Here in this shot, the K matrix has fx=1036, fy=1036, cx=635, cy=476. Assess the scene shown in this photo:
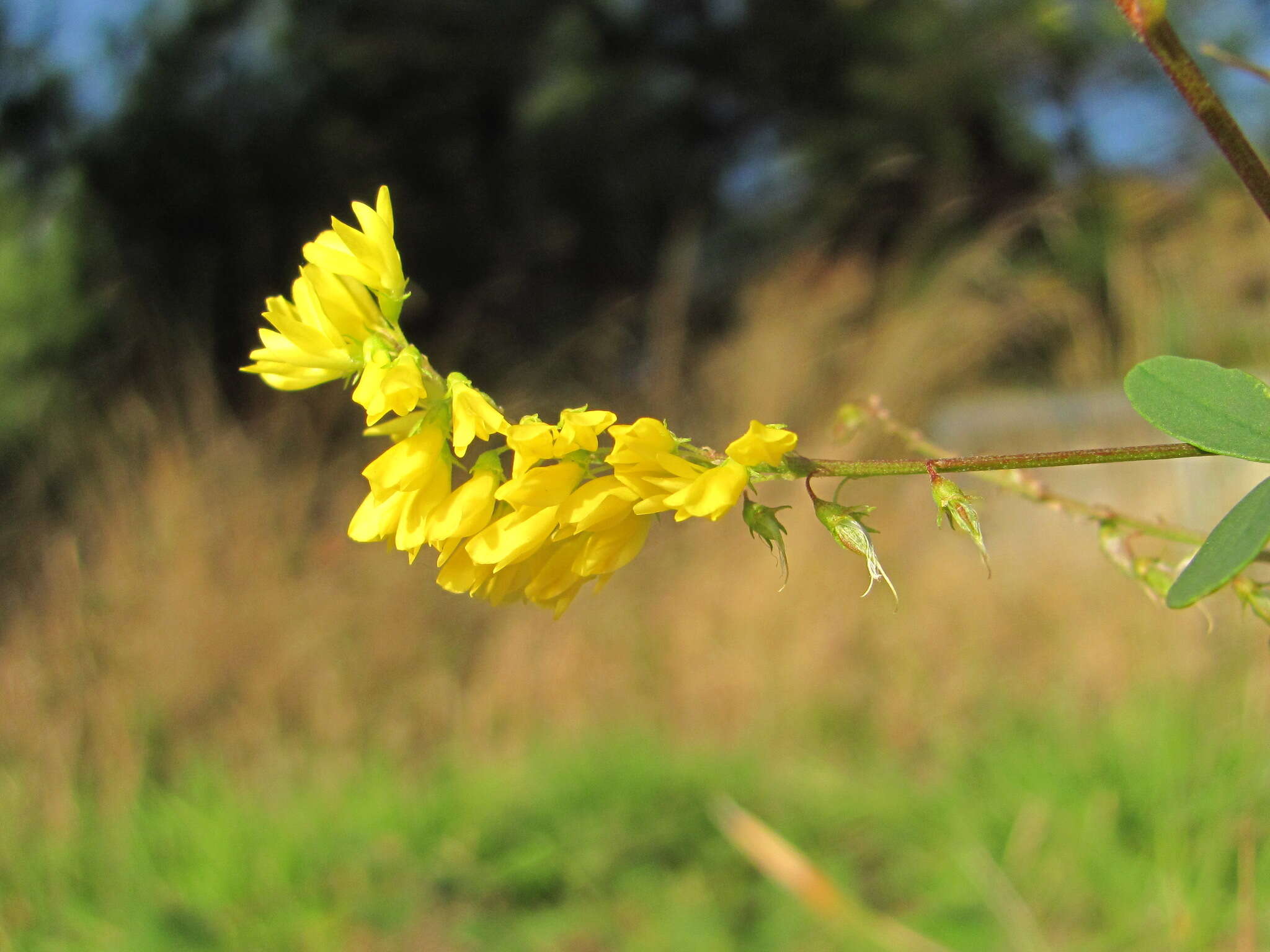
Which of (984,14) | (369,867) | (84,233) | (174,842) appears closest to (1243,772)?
(369,867)

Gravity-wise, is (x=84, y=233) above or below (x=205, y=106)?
below

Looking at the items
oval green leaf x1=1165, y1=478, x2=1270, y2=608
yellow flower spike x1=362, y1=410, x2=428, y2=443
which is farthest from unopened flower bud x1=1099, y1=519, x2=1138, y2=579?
yellow flower spike x1=362, y1=410, x2=428, y2=443

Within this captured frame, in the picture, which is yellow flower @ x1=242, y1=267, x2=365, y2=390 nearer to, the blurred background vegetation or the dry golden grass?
the blurred background vegetation

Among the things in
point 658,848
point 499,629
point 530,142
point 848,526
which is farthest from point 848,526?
point 530,142

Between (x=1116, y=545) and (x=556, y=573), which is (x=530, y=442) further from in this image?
(x=1116, y=545)

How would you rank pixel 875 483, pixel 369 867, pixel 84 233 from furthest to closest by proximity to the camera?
pixel 875 483 < pixel 84 233 < pixel 369 867

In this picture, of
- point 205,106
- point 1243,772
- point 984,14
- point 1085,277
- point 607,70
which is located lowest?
point 1085,277

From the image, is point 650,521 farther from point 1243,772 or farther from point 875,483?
point 875,483

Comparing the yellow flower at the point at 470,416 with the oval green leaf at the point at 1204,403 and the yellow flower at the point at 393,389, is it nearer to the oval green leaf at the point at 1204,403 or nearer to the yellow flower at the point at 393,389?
the yellow flower at the point at 393,389

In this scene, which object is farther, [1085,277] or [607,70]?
[1085,277]

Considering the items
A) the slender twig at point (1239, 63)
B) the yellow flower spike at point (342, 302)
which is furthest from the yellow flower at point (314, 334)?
the slender twig at point (1239, 63)
